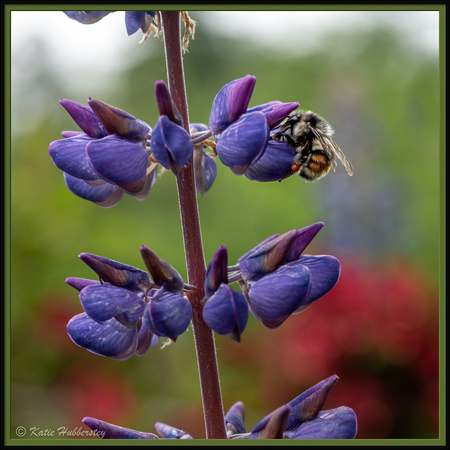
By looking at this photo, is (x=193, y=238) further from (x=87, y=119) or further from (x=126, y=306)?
(x=87, y=119)

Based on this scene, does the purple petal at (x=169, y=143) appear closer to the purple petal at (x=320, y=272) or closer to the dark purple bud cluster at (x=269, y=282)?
the dark purple bud cluster at (x=269, y=282)

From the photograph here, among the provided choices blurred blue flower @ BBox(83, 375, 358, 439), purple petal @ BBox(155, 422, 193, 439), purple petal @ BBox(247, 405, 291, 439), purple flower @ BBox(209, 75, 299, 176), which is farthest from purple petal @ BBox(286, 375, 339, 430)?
purple flower @ BBox(209, 75, 299, 176)

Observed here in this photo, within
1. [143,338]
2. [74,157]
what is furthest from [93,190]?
[143,338]

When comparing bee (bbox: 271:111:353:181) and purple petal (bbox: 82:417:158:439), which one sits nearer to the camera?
purple petal (bbox: 82:417:158:439)

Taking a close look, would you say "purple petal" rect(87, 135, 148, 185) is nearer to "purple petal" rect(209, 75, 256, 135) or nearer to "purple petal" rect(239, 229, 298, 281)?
"purple petal" rect(209, 75, 256, 135)

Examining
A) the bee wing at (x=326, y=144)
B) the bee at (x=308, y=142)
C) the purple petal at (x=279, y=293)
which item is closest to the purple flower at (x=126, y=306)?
the purple petal at (x=279, y=293)

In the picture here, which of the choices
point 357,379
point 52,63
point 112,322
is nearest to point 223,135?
point 112,322
